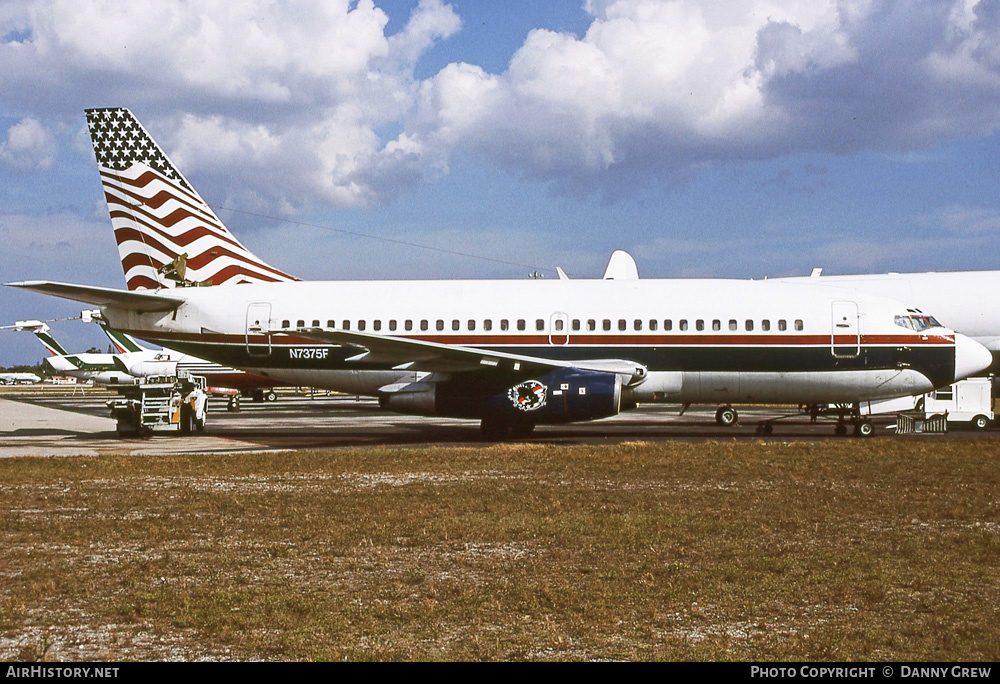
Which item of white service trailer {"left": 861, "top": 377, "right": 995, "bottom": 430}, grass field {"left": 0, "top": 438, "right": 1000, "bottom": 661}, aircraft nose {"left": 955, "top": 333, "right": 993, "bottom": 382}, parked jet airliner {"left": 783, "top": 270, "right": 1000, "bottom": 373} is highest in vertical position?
parked jet airliner {"left": 783, "top": 270, "right": 1000, "bottom": 373}

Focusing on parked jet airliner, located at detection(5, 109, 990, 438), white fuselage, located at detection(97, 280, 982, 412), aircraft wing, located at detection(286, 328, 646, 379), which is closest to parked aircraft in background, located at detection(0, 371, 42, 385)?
parked jet airliner, located at detection(5, 109, 990, 438)

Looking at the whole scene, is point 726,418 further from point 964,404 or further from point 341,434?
point 341,434

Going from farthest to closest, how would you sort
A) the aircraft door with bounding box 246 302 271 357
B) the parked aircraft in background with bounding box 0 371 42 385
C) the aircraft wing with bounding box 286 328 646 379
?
the parked aircraft in background with bounding box 0 371 42 385, the aircraft door with bounding box 246 302 271 357, the aircraft wing with bounding box 286 328 646 379

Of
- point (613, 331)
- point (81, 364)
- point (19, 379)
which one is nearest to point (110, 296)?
point (613, 331)

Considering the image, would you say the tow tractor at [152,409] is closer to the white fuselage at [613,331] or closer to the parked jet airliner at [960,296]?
the white fuselage at [613,331]

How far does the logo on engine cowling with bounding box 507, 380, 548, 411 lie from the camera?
21.2 meters

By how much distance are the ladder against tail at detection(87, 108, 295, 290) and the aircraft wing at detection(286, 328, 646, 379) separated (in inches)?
220

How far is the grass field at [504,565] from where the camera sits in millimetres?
5703

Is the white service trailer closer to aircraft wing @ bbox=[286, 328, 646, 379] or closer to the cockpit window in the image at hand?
the cockpit window

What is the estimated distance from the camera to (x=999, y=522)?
388 inches

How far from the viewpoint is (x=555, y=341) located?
2319 centimetres

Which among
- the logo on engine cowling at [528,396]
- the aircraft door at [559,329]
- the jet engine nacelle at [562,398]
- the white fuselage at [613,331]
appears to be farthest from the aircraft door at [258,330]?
the aircraft door at [559,329]

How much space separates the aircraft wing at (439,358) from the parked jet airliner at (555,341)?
6 cm
